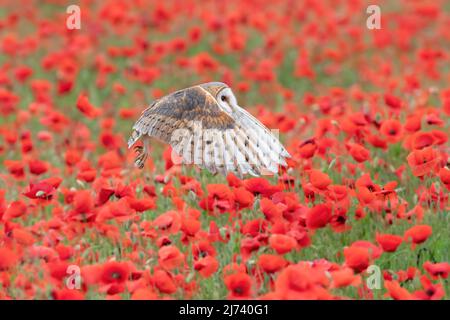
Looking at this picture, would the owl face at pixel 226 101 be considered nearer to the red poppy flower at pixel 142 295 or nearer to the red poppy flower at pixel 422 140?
the red poppy flower at pixel 422 140

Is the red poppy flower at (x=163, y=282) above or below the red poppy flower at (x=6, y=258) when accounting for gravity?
below

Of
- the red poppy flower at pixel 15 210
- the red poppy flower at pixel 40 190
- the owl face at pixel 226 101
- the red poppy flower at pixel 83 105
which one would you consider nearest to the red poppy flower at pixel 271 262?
the owl face at pixel 226 101

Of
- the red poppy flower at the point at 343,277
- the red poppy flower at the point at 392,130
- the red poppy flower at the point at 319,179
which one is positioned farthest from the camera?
the red poppy flower at the point at 392,130

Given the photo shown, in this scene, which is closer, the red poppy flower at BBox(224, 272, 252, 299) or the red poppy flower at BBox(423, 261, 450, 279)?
the red poppy flower at BBox(224, 272, 252, 299)

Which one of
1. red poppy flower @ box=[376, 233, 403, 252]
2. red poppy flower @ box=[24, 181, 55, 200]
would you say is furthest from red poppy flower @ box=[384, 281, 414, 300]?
red poppy flower @ box=[24, 181, 55, 200]

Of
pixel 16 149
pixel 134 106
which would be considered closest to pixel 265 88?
pixel 134 106

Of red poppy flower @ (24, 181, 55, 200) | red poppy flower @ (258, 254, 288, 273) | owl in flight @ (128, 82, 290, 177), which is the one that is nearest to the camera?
red poppy flower @ (258, 254, 288, 273)

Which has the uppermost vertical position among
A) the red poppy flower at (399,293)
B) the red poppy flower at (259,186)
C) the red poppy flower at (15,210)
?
the red poppy flower at (259,186)

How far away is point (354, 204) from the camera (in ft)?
15.5

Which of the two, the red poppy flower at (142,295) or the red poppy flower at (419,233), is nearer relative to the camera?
the red poppy flower at (142,295)

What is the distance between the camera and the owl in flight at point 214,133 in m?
4.30

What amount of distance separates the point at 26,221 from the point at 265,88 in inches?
182

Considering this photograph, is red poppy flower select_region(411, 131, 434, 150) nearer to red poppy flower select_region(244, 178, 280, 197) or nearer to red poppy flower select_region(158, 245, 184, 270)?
red poppy flower select_region(244, 178, 280, 197)

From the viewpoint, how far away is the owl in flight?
430 centimetres
